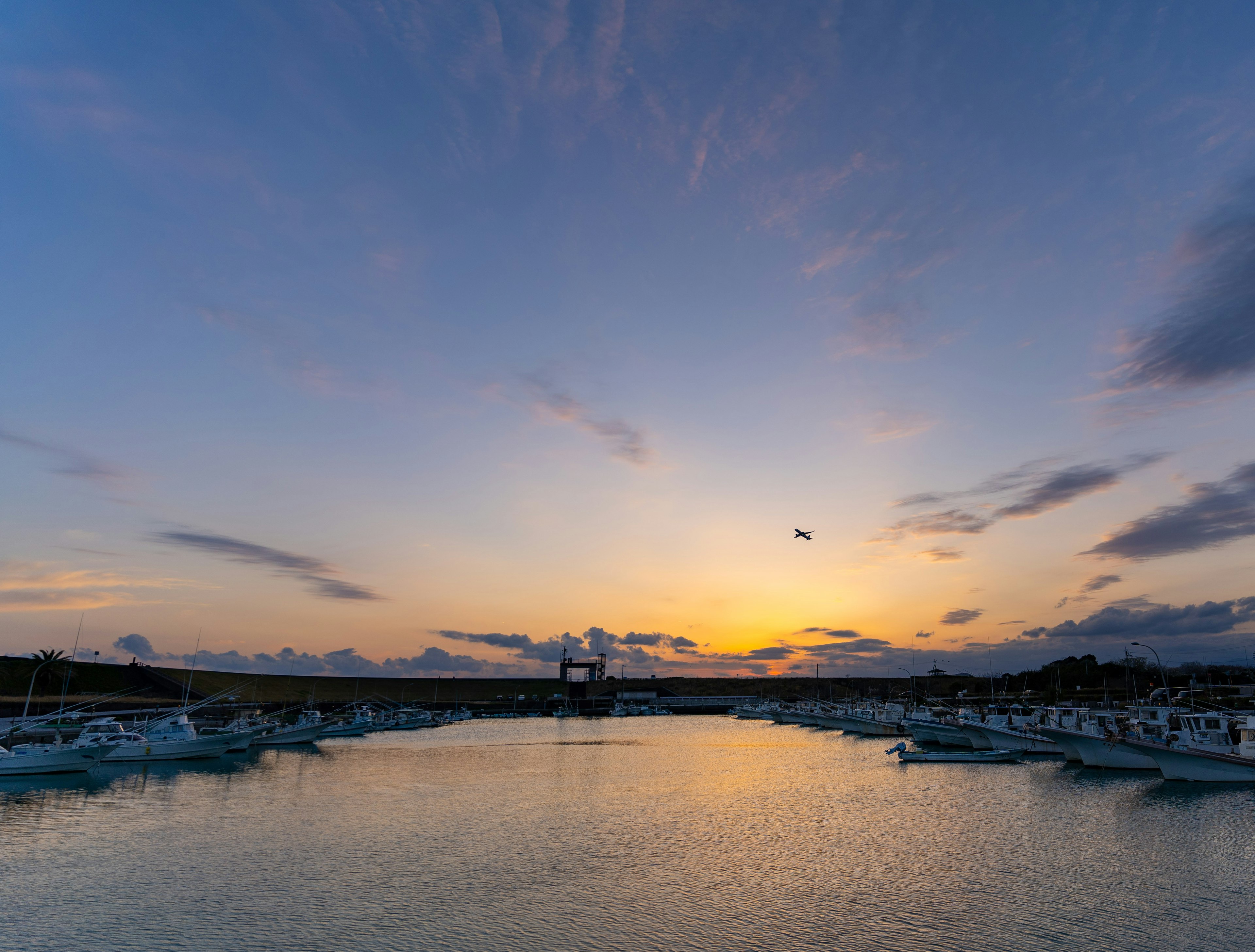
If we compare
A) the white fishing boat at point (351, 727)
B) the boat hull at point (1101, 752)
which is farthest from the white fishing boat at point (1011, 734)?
the white fishing boat at point (351, 727)

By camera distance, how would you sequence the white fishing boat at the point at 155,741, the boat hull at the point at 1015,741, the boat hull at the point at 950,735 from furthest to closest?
the boat hull at the point at 950,735 → the boat hull at the point at 1015,741 → the white fishing boat at the point at 155,741

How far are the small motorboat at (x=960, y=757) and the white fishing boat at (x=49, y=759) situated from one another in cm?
9605

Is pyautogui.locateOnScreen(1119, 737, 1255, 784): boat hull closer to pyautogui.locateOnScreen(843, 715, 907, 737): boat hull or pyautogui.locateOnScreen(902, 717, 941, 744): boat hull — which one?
pyautogui.locateOnScreen(902, 717, 941, 744): boat hull

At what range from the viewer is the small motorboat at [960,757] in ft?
314

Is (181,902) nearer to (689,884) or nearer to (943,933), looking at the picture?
(689,884)

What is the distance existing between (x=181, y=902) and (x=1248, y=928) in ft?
152

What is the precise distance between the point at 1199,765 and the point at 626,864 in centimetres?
5790

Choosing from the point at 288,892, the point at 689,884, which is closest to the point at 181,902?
the point at 288,892

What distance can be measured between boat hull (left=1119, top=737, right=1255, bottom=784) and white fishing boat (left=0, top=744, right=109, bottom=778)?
109229 mm

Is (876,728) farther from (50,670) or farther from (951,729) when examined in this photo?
(50,670)

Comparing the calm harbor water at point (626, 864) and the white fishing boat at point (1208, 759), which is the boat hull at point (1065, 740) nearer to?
the calm harbor water at point (626, 864)

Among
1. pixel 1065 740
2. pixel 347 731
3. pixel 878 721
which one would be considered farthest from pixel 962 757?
pixel 347 731

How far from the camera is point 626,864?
4197cm

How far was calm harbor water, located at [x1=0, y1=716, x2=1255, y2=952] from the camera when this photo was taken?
29.9 meters
